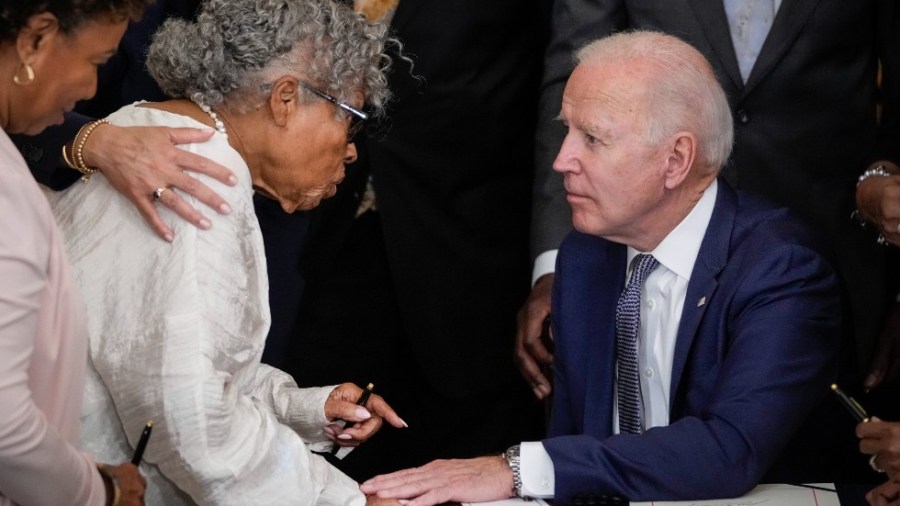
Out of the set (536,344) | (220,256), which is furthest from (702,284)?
(220,256)

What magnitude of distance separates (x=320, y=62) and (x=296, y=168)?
24cm

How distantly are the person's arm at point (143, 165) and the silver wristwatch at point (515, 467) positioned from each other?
0.80 metres

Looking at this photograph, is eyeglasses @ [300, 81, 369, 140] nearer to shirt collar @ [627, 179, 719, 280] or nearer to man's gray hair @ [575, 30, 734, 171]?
man's gray hair @ [575, 30, 734, 171]

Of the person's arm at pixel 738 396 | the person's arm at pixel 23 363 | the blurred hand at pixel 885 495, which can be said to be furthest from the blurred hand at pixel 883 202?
the person's arm at pixel 23 363

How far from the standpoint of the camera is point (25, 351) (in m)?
2.02

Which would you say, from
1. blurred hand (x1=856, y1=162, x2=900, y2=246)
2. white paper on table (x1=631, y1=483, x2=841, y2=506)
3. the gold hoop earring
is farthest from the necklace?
blurred hand (x1=856, y1=162, x2=900, y2=246)

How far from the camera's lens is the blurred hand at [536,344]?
3672mm

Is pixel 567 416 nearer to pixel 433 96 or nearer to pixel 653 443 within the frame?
pixel 653 443

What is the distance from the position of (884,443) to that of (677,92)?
2.92 ft

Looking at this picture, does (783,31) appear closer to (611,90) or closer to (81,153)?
(611,90)

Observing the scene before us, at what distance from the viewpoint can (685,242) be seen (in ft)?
10.1

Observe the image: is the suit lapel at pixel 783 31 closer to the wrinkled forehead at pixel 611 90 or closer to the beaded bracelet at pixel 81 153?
the wrinkled forehead at pixel 611 90

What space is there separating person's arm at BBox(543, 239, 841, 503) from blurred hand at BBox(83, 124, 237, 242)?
2.98ft

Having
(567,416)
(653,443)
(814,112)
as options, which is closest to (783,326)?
(653,443)
